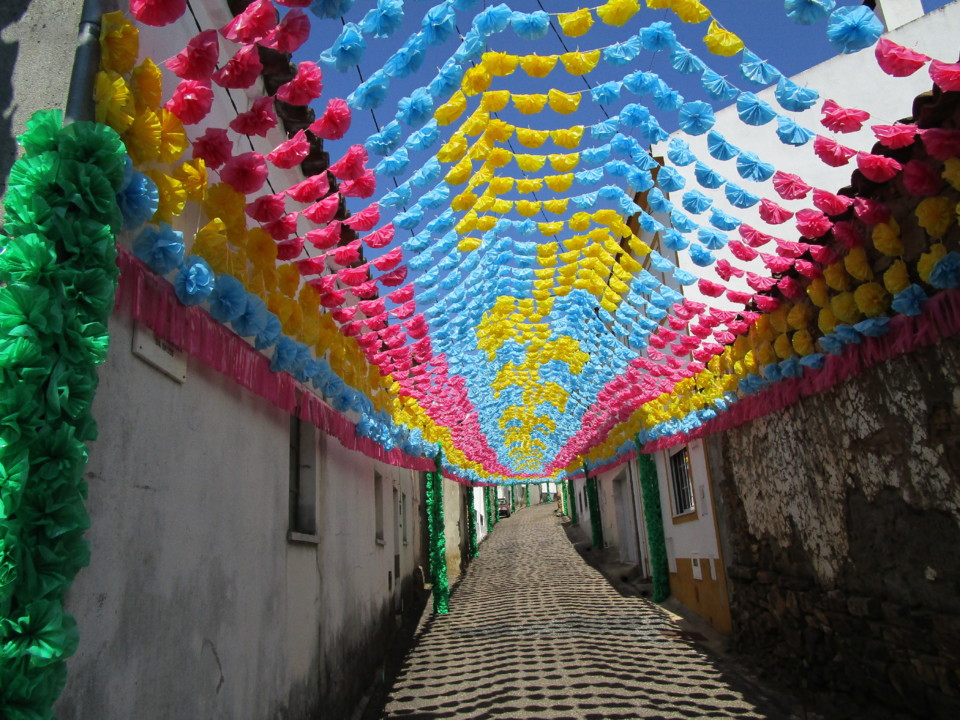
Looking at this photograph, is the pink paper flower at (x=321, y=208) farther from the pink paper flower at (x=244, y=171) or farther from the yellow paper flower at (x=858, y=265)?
the yellow paper flower at (x=858, y=265)

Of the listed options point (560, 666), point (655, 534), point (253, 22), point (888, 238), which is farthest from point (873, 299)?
point (655, 534)

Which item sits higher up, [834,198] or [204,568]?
[834,198]

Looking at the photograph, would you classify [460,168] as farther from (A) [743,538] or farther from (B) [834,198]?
(A) [743,538]

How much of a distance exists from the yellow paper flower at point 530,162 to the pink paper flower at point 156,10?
363 centimetres

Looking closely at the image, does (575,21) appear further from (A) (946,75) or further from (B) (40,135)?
(B) (40,135)

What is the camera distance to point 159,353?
3.60 meters

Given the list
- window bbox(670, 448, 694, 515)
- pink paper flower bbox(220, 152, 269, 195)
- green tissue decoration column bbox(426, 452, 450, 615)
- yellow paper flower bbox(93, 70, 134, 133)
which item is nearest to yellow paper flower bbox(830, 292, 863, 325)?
pink paper flower bbox(220, 152, 269, 195)

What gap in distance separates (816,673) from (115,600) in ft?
21.7

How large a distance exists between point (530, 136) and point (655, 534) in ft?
34.2

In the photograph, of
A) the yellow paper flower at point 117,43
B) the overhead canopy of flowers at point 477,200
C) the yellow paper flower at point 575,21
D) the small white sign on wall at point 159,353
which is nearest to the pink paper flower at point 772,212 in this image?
the overhead canopy of flowers at point 477,200

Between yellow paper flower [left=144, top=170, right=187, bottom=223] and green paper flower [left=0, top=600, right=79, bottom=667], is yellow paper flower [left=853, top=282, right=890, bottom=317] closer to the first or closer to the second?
yellow paper flower [left=144, top=170, right=187, bottom=223]

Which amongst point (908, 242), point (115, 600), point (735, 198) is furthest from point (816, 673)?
point (115, 600)

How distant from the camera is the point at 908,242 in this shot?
16.8 ft

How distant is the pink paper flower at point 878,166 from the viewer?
457cm
